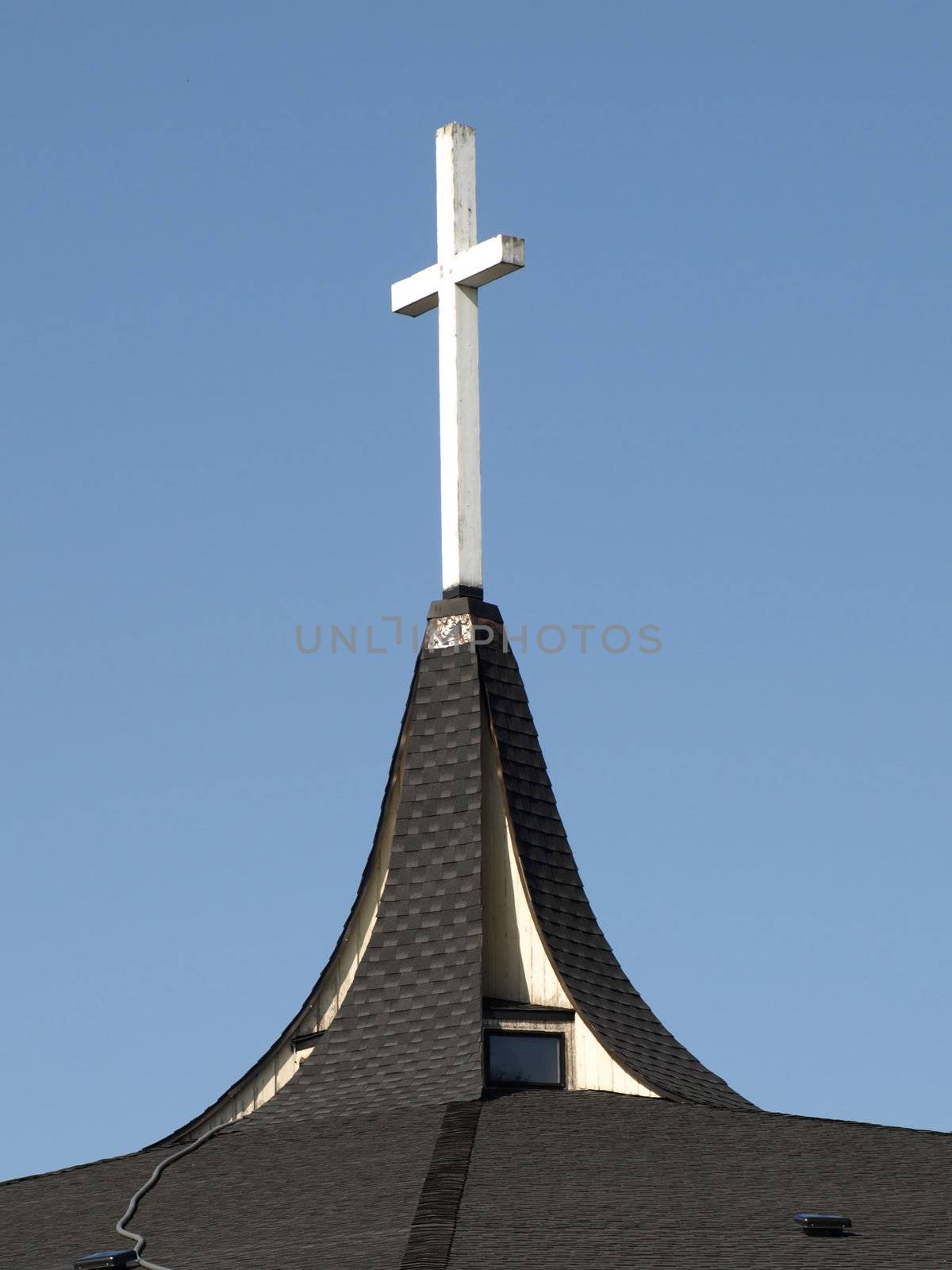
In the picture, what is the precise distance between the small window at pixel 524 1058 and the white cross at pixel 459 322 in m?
4.20

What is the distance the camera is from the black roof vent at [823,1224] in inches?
593

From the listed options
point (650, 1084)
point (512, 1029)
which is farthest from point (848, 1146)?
point (512, 1029)

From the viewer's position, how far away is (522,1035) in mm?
19438

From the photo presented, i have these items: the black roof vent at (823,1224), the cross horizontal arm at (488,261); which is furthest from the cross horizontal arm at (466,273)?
the black roof vent at (823,1224)

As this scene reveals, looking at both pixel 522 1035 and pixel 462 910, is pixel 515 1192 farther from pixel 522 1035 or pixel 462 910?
pixel 462 910

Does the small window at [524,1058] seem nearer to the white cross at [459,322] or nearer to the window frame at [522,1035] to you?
the window frame at [522,1035]

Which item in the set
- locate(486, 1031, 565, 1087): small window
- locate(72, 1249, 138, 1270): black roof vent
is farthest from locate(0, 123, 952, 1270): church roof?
locate(72, 1249, 138, 1270): black roof vent

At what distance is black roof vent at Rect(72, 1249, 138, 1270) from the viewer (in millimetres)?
15164

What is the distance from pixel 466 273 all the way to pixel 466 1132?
8124mm

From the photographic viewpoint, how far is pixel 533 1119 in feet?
59.4

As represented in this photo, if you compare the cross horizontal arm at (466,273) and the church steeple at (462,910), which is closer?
the church steeple at (462,910)

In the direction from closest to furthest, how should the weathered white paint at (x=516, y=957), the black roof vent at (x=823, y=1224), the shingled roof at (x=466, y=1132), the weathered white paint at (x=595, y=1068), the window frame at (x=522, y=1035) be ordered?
the shingled roof at (x=466, y=1132) < the black roof vent at (x=823, y=1224) < the window frame at (x=522, y=1035) < the weathered white paint at (x=595, y=1068) < the weathered white paint at (x=516, y=957)

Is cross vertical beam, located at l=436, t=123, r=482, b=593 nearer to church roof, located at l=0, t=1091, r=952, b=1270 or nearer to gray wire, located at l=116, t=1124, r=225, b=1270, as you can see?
church roof, located at l=0, t=1091, r=952, b=1270

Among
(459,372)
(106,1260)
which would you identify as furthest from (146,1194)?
(459,372)
